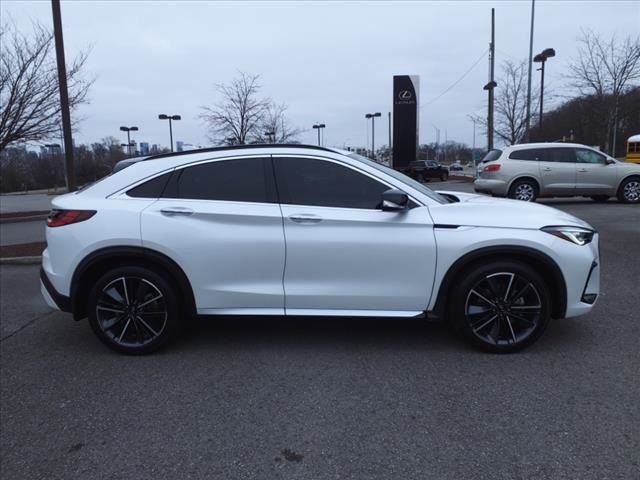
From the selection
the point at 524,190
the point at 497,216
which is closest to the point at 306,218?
the point at 497,216

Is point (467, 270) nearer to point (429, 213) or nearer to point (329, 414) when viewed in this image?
point (429, 213)

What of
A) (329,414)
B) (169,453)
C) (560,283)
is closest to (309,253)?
(329,414)

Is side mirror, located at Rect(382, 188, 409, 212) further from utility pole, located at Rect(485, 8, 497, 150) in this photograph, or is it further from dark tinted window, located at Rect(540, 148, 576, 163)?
utility pole, located at Rect(485, 8, 497, 150)

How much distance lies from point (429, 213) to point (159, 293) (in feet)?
7.40

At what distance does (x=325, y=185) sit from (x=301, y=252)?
0.59 meters

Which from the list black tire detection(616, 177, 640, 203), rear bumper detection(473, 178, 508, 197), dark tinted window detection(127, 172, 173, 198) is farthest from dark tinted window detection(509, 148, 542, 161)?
dark tinted window detection(127, 172, 173, 198)

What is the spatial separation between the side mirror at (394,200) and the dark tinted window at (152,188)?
5.97ft

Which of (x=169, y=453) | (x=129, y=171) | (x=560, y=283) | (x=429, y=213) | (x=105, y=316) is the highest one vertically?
(x=129, y=171)

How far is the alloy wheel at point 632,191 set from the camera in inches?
513

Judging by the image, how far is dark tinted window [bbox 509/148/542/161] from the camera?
12.8m

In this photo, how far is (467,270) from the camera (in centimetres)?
378

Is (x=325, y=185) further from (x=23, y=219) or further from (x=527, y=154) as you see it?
(x=23, y=219)

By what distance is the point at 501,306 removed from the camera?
375 cm

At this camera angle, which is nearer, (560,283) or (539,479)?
(539,479)
